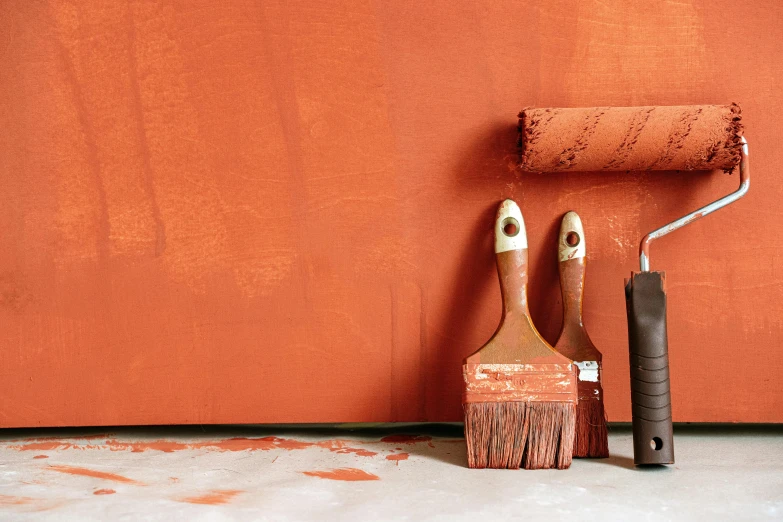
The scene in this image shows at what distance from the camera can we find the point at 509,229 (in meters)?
0.98

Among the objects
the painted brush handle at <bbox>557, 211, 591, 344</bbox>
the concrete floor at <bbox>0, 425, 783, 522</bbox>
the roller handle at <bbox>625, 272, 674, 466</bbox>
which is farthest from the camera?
the painted brush handle at <bbox>557, 211, 591, 344</bbox>

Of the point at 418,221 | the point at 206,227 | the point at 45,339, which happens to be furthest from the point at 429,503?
the point at 45,339

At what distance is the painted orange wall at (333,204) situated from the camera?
1.02 meters

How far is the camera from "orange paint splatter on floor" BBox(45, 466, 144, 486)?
854 millimetres

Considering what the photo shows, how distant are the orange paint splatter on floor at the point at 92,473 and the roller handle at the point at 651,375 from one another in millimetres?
619

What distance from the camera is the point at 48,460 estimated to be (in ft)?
3.14

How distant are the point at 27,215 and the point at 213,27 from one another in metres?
0.41

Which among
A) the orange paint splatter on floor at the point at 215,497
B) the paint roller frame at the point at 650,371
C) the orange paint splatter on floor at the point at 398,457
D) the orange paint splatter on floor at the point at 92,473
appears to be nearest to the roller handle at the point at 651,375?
the paint roller frame at the point at 650,371

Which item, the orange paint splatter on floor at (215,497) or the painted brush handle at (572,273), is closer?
the orange paint splatter on floor at (215,497)

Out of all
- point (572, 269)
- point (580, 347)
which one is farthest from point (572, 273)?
point (580, 347)

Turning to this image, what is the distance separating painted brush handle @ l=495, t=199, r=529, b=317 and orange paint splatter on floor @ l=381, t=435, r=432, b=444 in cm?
24

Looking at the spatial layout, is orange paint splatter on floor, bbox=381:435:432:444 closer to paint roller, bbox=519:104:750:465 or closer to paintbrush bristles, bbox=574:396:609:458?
paintbrush bristles, bbox=574:396:609:458

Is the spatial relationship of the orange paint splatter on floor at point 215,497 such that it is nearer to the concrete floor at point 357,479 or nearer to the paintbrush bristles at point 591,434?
the concrete floor at point 357,479

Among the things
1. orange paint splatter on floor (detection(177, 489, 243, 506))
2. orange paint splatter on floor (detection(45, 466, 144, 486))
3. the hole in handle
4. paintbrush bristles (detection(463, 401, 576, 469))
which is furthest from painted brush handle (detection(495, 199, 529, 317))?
orange paint splatter on floor (detection(45, 466, 144, 486))
